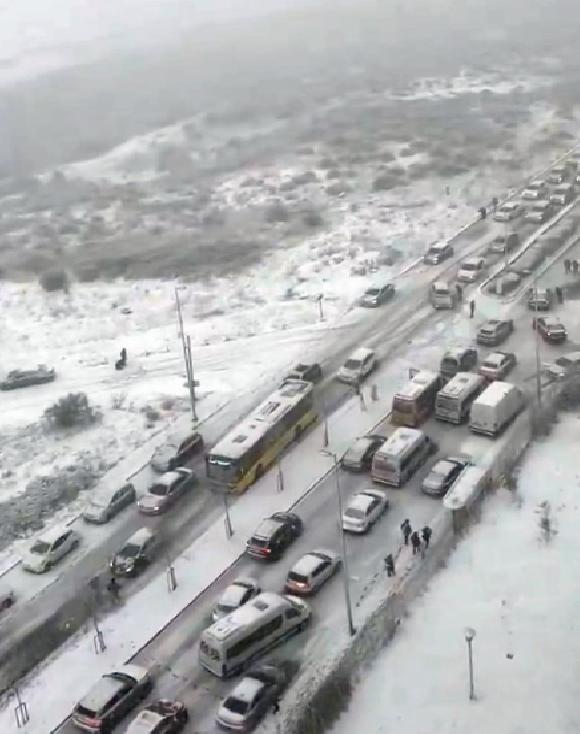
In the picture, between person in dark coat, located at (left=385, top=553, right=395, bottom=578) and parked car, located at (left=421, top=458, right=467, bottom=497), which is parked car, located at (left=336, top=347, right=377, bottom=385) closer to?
parked car, located at (left=421, top=458, right=467, bottom=497)

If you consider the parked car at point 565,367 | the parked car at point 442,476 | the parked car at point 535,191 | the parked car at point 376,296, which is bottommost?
the parked car at point 442,476

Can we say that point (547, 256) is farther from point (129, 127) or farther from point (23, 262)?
point (129, 127)

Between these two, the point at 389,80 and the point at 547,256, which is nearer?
the point at 547,256

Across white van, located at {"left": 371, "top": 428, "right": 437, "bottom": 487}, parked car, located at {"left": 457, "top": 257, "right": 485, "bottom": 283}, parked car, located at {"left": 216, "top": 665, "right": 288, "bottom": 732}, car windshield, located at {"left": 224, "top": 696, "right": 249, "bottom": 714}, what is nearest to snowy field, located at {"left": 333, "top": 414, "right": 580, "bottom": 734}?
parked car, located at {"left": 216, "top": 665, "right": 288, "bottom": 732}

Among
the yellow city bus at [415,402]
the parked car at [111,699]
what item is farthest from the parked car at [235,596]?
the yellow city bus at [415,402]

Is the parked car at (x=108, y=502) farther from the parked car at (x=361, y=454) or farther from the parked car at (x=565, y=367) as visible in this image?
the parked car at (x=565, y=367)

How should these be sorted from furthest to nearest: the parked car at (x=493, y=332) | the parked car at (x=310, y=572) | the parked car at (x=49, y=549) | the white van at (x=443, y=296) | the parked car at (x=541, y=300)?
the white van at (x=443, y=296)
the parked car at (x=541, y=300)
the parked car at (x=493, y=332)
the parked car at (x=49, y=549)
the parked car at (x=310, y=572)

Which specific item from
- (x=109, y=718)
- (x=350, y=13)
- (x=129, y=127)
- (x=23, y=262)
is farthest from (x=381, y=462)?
(x=350, y=13)
